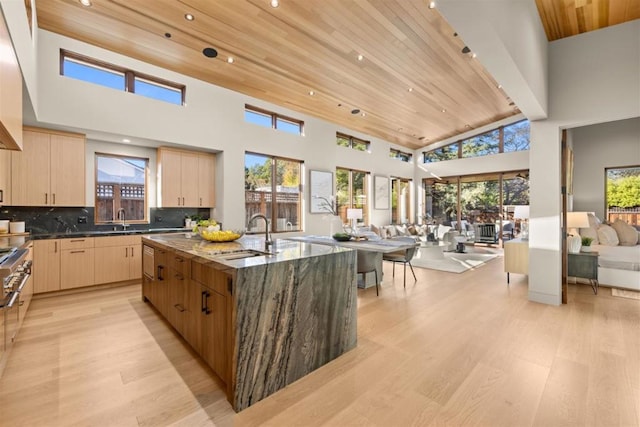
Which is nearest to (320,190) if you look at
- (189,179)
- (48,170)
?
(189,179)

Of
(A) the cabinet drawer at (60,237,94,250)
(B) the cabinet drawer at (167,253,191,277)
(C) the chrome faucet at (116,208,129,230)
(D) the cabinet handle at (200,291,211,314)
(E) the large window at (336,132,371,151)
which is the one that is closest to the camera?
(D) the cabinet handle at (200,291,211,314)

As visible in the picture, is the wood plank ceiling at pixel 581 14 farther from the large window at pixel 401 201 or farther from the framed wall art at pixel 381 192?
the large window at pixel 401 201

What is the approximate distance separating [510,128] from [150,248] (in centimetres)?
1004

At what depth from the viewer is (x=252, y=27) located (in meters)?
3.96

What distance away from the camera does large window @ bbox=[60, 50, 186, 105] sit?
4191mm

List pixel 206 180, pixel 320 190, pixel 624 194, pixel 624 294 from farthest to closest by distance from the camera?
pixel 320 190, pixel 624 194, pixel 206 180, pixel 624 294

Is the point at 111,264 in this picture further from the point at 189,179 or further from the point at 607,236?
the point at 607,236

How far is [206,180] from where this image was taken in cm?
572

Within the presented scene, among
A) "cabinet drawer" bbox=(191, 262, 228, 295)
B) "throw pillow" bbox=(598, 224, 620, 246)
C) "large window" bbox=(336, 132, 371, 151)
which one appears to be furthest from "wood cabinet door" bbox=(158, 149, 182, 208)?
"throw pillow" bbox=(598, 224, 620, 246)

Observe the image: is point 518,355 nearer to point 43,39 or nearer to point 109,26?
point 109,26

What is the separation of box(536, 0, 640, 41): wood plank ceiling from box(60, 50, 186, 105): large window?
552 cm

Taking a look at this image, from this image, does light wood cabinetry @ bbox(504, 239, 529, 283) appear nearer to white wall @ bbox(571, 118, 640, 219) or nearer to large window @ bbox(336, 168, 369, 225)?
white wall @ bbox(571, 118, 640, 219)

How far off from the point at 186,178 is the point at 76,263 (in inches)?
84.1

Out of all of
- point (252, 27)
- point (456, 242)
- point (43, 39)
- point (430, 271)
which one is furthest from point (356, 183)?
point (43, 39)
